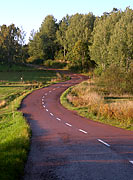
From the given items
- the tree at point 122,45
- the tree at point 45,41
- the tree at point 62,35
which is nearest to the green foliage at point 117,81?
the tree at point 122,45

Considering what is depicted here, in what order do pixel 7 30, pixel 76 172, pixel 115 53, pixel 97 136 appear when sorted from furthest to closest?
pixel 7 30
pixel 115 53
pixel 97 136
pixel 76 172

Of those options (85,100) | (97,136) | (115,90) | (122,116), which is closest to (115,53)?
(115,90)

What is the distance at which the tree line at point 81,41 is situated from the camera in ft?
152

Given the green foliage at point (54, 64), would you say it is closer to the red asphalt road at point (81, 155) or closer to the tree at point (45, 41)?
the tree at point (45, 41)

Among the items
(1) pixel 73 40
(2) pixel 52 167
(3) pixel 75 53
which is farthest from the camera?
(1) pixel 73 40

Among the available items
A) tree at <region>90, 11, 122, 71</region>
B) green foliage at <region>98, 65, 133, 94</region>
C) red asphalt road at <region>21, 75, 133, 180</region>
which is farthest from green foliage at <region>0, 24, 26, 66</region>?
red asphalt road at <region>21, 75, 133, 180</region>

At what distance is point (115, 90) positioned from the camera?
36906 mm

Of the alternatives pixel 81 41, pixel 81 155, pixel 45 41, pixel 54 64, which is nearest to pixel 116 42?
pixel 81 41

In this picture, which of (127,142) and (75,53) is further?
(75,53)

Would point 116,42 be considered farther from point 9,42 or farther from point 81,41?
point 9,42

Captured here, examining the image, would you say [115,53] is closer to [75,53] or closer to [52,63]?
[75,53]

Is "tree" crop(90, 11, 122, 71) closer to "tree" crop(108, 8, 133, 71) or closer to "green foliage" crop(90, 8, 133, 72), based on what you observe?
"green foliage" crop(90, 8, 133, 72)

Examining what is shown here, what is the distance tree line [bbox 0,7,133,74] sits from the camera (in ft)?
152

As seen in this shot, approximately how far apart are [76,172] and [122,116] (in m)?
10.2
